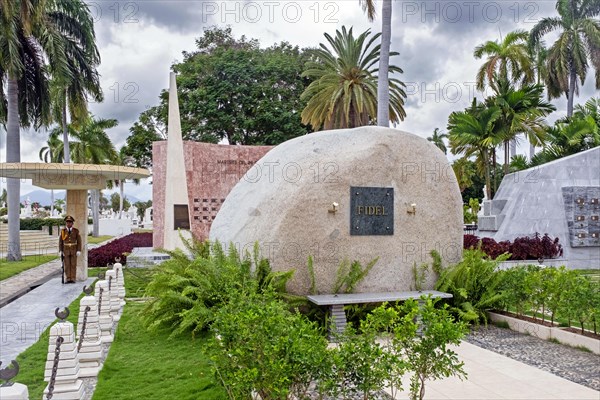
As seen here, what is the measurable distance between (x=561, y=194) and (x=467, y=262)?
855 centimetres

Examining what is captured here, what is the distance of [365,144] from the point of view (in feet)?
27.6

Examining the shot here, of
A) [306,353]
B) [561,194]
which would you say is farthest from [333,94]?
[306,353]

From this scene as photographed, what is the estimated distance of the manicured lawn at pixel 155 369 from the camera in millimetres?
5254

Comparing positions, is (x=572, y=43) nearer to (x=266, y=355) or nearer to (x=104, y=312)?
(x=104, y=312)

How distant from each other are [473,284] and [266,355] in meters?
5.58

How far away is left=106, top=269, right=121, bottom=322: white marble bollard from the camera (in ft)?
29.1

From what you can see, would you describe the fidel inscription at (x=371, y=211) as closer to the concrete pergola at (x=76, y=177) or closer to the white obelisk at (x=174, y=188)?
the concrete pergola at (x=76, y=177)

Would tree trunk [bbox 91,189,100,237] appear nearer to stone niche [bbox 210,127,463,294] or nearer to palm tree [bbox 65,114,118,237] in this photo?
palm tree [bbox 65,114,118,237]

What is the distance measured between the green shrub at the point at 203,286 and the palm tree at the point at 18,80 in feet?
43.4

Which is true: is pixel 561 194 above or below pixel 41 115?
below

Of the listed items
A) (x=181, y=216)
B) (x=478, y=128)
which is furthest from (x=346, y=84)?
(x=181, y=216)

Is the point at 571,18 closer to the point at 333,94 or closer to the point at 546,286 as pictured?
the point at 333,94

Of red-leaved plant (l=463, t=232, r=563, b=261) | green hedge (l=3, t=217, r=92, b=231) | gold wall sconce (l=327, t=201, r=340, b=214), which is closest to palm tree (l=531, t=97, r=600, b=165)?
red-leaved plant (l=463, t=232, r=563, b=261)

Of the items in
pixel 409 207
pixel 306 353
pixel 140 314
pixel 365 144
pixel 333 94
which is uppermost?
pixel 333 94
